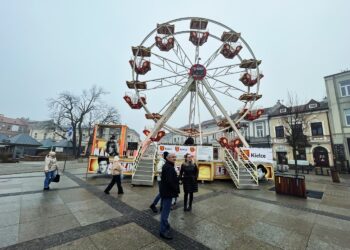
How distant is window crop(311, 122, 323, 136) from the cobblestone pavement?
20959 mm

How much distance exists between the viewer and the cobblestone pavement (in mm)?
3414

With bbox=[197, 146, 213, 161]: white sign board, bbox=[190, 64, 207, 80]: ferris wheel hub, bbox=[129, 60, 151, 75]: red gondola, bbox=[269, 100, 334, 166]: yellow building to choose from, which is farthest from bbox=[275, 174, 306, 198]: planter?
bbox=[269, 100, 334, 166]: yellow building

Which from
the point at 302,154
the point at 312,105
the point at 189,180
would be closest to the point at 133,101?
the point at 189,180

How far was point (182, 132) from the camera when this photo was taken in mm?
15477

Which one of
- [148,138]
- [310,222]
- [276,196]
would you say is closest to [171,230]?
[310,222]

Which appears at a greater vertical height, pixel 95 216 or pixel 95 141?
pixel 95 141

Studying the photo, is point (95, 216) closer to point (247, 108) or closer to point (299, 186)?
point (299, 186)

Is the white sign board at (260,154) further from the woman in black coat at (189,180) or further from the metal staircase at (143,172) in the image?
the woman in black coat at (189,180)

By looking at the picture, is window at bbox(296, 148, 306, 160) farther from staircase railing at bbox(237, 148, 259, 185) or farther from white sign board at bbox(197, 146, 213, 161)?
white sign board at bbox(197, 146, 213, 161)

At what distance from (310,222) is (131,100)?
41.1 ft

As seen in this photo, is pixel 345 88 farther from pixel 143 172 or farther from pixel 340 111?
pixel 143 172

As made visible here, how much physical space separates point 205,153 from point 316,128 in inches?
856

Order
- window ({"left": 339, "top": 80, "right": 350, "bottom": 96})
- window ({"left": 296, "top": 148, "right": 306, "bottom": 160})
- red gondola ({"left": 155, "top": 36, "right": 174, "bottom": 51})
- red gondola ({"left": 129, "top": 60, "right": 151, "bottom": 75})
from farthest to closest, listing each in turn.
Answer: window ({"left": 296, "top": 148, "right": 306, "bottom": 160}) → window ({"left": 339, "top": 80, "right": 350, "bottom": 96}) → red gondola ({"left": 155, "top": 36, "right": 174, "bottom": 51}) → red gondola ({"left": 129, "top": 60, "right": 151, "bottom": 75})

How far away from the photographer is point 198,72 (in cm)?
1452
